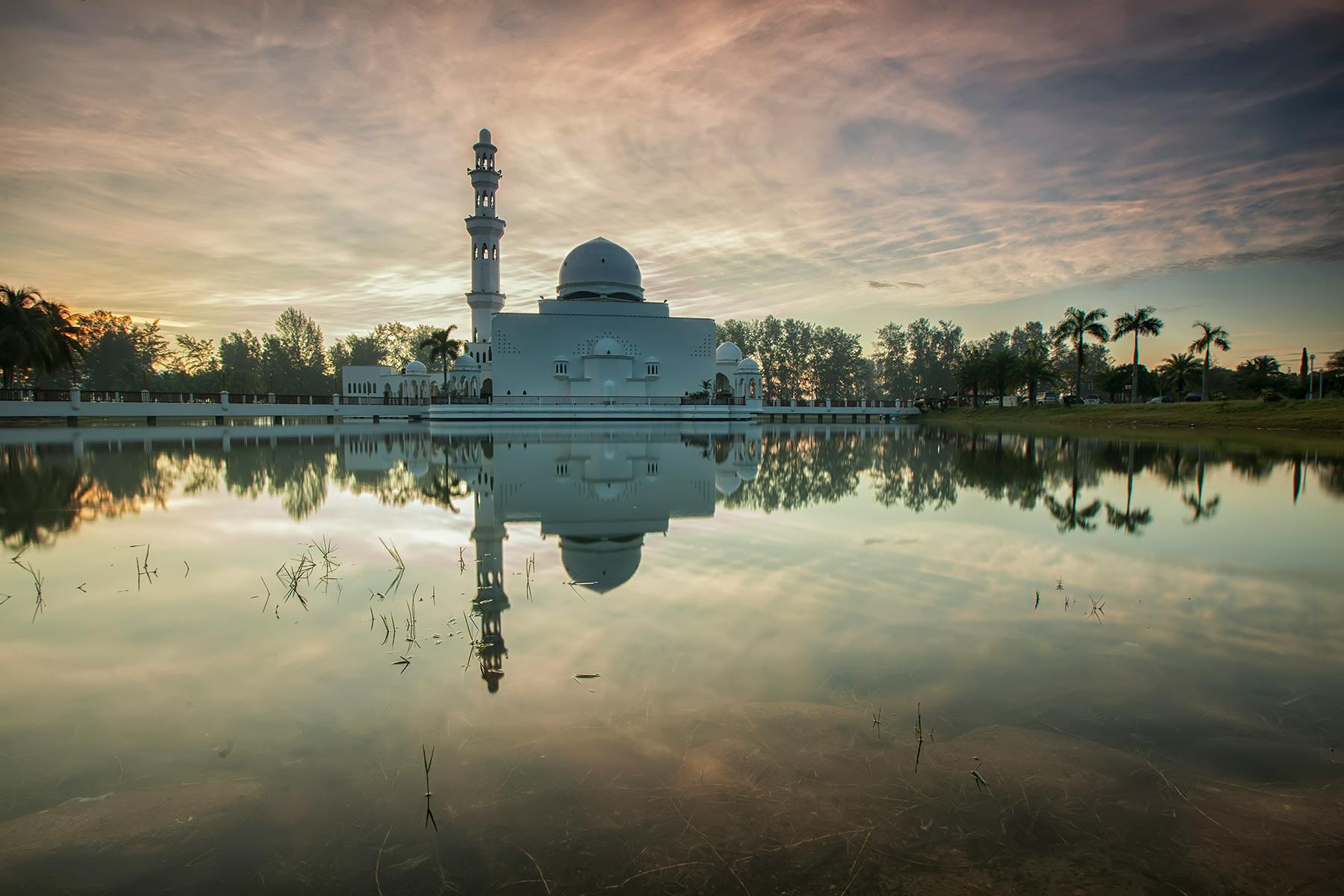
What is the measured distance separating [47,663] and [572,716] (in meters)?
3.28

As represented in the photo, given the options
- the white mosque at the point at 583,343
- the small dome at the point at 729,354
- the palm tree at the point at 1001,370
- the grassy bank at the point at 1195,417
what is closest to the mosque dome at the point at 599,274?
the white mosque at the point at 583,343

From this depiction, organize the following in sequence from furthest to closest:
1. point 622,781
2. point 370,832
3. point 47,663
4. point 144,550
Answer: point 144,550
point 47,663
point 622,781
point 370,832

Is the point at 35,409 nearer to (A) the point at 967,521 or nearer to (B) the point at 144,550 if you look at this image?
(B) the point at 144,550

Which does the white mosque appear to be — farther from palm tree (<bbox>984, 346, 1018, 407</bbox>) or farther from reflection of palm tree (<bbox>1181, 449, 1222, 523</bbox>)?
reflection of palm tree (<bbox>1181, 449, 1222, 523</bbox>)

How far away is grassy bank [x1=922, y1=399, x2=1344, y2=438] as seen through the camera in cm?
3019

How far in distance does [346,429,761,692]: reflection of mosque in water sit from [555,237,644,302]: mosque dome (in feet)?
93.4

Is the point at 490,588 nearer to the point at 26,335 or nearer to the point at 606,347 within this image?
the point at 606,347

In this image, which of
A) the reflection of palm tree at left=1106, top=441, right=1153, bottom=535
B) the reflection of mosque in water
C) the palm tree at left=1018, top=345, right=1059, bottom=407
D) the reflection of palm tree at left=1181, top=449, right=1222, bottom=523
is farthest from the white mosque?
the reflection of palm tree at left=1106, top=441, right=1153, bottom=535

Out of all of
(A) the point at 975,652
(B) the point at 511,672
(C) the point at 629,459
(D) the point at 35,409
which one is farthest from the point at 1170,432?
(D) the point at 35,409

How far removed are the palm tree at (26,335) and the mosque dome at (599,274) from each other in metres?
29.7

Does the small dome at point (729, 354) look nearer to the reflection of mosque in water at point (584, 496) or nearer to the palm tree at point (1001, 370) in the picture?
the palm tree at point (1001, 370)

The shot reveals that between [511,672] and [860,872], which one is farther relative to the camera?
[511,672]

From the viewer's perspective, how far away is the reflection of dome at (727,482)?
1162 centimetres

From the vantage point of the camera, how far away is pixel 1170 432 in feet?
104
